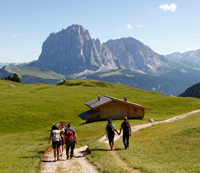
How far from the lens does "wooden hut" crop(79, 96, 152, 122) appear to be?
185ft

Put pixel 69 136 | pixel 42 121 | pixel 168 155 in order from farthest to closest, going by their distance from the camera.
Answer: pixel 42 121 < pixel 69 136 < pixel 168 155

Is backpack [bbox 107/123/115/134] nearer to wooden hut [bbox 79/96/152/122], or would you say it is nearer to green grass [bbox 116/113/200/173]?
green grass [bbox 116/113/200/173]

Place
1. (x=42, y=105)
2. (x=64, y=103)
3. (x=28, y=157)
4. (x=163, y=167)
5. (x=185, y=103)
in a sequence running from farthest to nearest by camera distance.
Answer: (x=185, y=103), (x=64, y=103), (x=42, y=105), (x=28, y=157), (x=163, y=167)

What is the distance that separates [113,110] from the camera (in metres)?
57.8

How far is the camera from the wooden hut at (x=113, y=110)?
185 feet

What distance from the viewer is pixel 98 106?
5575cm

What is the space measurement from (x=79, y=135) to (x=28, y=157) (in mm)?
21712

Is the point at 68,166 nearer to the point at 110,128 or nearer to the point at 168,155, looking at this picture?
the point at 110,128

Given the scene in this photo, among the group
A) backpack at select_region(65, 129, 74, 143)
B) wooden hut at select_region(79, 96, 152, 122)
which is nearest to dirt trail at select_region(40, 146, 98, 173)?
backpack at select_region(65, 129, 74, 143)

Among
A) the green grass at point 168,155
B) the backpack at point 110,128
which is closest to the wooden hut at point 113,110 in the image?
the green grass at point 168,155

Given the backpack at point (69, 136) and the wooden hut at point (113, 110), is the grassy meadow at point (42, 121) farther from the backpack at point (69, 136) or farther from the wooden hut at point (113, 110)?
the wooden hut at point (113, 110)

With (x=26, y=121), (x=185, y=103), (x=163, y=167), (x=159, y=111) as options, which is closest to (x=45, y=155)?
(x=163, y=167)

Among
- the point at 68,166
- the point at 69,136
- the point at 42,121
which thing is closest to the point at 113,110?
the point at 42,121

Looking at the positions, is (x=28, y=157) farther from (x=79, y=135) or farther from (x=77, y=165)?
(x=79, y=135)
